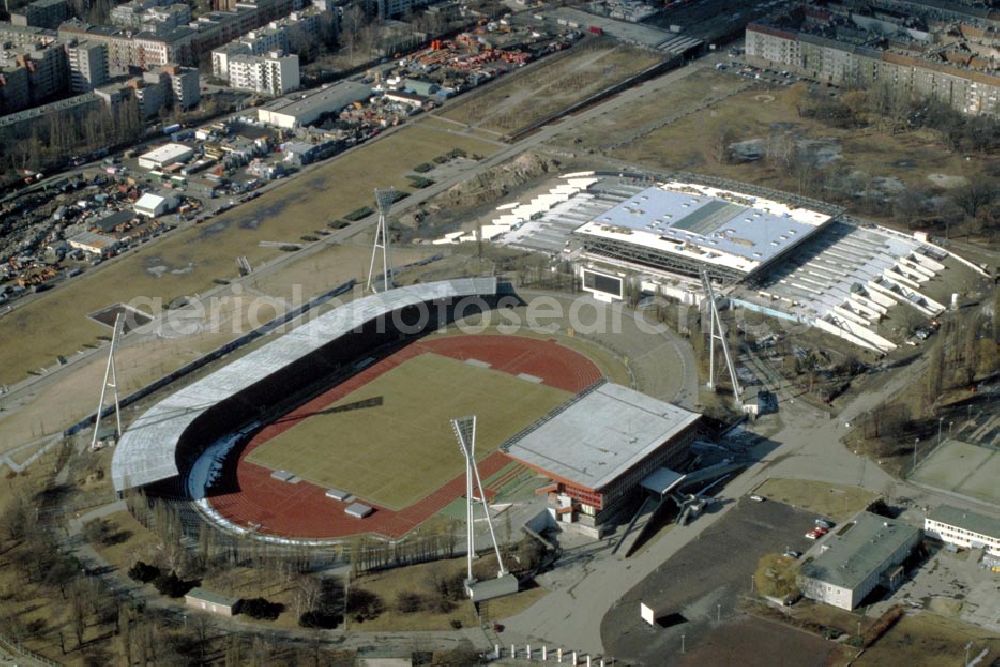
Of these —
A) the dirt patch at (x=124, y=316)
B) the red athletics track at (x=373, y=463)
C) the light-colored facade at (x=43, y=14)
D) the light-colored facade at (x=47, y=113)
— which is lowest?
the red athletics track at (x=373, y=463)

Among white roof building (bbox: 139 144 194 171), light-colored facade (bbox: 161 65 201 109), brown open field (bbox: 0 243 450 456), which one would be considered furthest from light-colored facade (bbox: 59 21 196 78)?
brown open field (bbox: 0 243 450 456)

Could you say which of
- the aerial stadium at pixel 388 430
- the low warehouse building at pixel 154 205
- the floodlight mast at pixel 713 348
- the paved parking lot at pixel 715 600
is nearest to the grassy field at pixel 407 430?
the aerial stadium at pixel 388 430

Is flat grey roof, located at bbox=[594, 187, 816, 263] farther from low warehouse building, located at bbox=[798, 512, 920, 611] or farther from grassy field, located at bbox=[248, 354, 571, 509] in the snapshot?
low warehouse building, located at bbox=[798, 512, 920, 611]

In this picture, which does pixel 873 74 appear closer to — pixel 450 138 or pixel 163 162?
pixel 450 138

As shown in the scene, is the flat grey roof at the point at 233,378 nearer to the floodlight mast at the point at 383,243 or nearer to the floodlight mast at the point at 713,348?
the floodlight mast at the point at 383,243

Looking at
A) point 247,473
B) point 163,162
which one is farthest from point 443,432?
point 163,162
